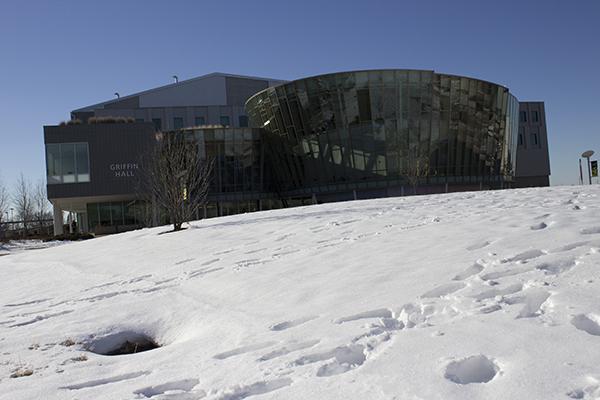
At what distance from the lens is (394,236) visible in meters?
8.66

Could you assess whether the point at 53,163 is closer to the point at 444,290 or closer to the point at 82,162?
the point at 82,162

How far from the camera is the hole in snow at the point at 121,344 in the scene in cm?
592

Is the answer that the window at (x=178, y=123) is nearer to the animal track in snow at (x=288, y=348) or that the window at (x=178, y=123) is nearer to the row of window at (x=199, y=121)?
the row of window at (x=199, y=121)

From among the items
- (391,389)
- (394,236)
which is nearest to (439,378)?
(391,389)

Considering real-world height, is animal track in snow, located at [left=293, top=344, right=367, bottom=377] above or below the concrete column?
below

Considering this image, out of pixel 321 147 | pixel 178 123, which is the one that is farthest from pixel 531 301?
pixel 178 123

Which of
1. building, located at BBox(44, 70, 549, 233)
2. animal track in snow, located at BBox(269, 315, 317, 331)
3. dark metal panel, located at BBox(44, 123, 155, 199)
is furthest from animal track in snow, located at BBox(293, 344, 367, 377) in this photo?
dark metal panel, located at BBox(44, 123, 155, 199)

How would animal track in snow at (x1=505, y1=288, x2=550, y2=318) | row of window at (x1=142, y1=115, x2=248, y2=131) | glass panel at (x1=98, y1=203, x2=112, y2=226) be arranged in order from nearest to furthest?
1. animal track in snow at (x1=505, y1=288, x2=550, y2=318)
2. glass panel at (x1=98, y1=203, x2=112, y2=226)
3. row of window at (x1=142, y1=115, x2=248, y2=131)

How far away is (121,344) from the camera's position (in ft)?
20.0

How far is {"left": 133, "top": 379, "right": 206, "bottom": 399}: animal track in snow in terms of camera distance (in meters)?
3.92

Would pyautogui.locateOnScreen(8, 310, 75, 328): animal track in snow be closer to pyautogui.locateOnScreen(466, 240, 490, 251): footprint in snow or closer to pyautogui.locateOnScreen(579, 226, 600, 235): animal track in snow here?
pyautogui.locateOnScreen(466, 240, 490, 251): footprint in snow

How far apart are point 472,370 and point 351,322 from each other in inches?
57.7

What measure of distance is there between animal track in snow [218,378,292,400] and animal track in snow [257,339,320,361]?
0.52 meters

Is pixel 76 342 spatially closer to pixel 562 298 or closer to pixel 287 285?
pixel 287 285
